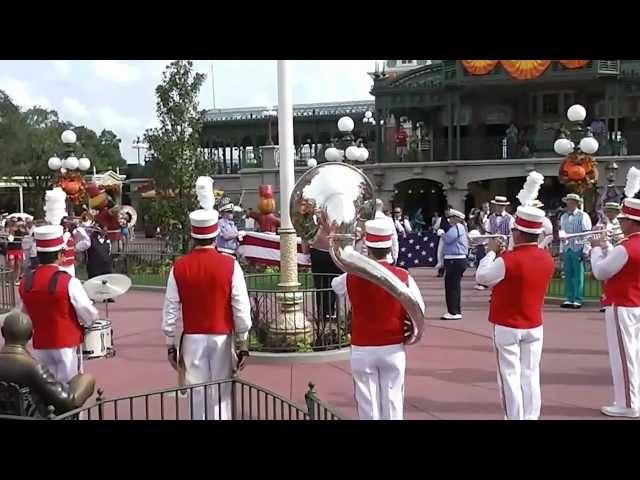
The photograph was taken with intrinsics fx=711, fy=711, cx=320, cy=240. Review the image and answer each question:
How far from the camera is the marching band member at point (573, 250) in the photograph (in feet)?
36.4

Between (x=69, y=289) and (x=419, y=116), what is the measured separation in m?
26.1

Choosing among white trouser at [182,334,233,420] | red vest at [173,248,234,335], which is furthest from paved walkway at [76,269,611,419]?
red vest at [173,248,234,335]

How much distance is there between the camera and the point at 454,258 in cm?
1066

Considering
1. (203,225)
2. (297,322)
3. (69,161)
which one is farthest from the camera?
(69,161)

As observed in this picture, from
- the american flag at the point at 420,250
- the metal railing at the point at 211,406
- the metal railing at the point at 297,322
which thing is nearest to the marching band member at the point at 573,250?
the metal railing at the point at 297,322

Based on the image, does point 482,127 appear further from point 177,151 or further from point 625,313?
point 625,313

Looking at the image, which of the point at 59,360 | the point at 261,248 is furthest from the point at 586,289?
the point at 59,360

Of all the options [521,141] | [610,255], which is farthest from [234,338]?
[521,141]

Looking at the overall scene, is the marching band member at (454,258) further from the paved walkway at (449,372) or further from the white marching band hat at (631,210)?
the white marching band hat at (631,210)

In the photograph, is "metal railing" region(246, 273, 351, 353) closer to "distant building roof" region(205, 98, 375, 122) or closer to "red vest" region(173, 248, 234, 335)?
"red vest" region(173, 248, 234, 335)

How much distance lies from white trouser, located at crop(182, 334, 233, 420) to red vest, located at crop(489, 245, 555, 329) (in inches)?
80.3

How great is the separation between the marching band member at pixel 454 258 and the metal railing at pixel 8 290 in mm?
7044

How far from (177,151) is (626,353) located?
39.5 ft

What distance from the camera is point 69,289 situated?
203 inches
